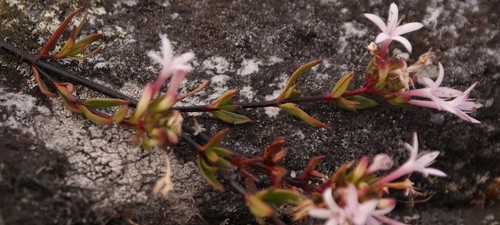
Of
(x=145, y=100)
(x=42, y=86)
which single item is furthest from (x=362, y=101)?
(x=42, y=86)

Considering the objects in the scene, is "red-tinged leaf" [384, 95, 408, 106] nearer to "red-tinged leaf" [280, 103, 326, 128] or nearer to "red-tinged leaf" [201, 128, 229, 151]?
"red-tinged leaf" [280, 103, 326, 128]

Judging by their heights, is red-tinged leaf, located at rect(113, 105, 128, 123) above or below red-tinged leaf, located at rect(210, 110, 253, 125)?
below

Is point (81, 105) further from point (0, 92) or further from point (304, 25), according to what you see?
point (304, 25)

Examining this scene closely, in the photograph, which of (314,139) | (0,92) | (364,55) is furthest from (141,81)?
(364,55)

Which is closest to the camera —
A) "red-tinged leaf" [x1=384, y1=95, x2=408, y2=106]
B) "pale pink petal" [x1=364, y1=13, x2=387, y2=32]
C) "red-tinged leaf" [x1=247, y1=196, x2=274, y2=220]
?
"red-tinged leaf" [x1=247, y1=196, x2=274, y2=220]

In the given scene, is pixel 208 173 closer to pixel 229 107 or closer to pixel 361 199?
pixel 229 107

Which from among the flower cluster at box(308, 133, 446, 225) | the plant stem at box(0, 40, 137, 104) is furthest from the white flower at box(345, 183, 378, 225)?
the plant stem at box(0, 40, 137, 104)

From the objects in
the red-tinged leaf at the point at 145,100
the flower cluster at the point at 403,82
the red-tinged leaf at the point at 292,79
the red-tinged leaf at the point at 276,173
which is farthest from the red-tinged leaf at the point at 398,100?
the red-tinged leaf at the point at 145,100

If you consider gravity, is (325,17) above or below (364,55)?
above
